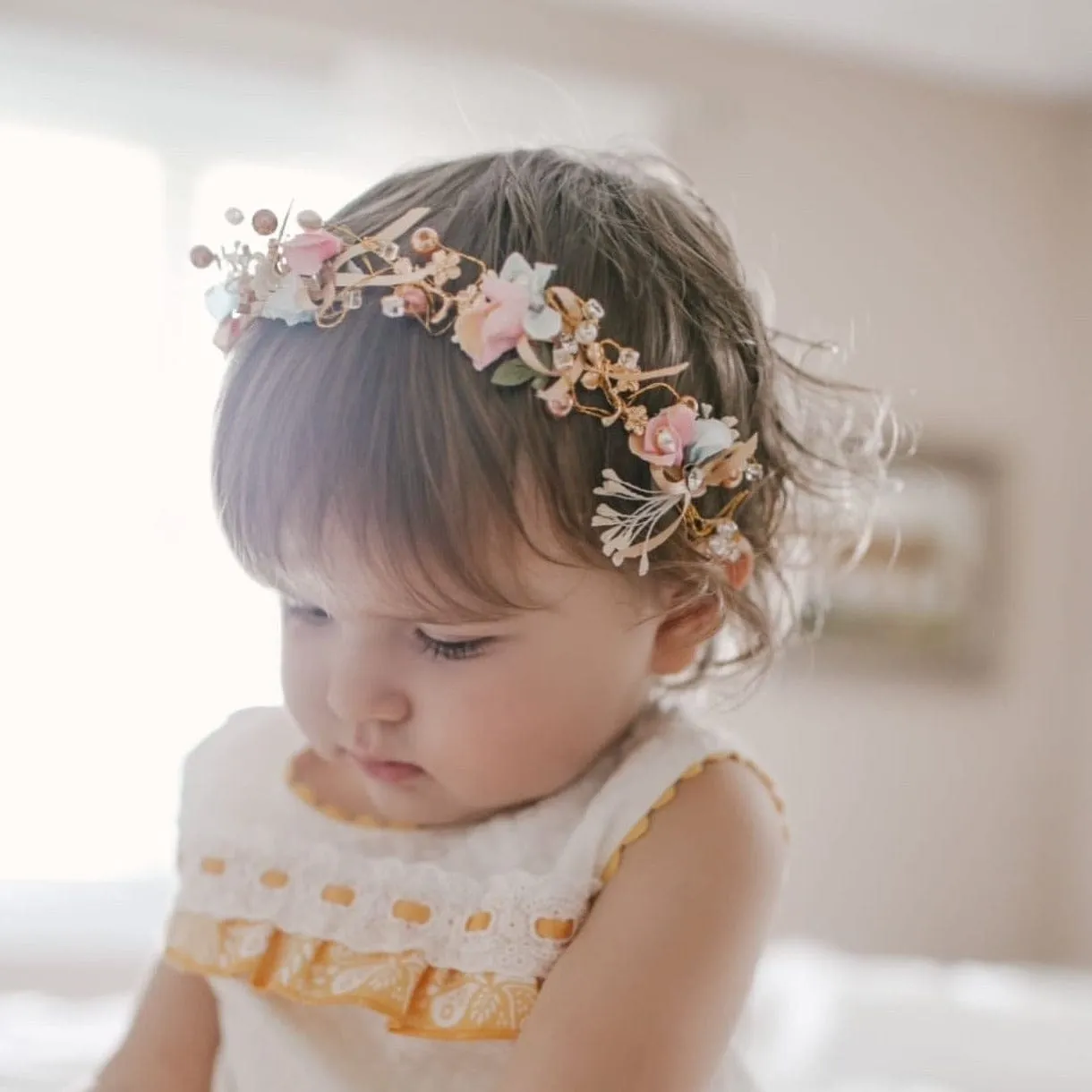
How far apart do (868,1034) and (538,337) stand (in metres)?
1.01

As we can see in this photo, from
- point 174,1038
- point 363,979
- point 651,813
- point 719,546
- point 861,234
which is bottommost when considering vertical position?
point 174,1038

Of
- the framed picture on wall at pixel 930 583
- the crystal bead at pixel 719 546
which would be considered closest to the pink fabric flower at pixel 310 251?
the crystal bead at pixel 719 546

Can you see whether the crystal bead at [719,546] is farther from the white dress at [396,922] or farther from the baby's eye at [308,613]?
the baby's eye at [308,613]

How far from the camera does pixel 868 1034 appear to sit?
1.40 meters

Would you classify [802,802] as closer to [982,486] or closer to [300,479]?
[982,486]

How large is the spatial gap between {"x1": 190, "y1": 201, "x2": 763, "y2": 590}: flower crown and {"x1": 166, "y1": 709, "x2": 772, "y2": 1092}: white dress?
157 millimetres

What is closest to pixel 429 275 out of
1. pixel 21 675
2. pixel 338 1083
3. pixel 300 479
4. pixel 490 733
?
pixel 300 479

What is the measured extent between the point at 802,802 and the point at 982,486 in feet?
2.83

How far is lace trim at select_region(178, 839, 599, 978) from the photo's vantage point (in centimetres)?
75

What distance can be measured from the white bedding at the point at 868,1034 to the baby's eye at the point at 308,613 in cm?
53

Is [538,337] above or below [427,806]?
above

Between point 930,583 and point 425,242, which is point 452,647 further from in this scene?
point 930,583

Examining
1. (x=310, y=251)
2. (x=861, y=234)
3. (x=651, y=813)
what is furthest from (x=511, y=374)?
(x=861, y=234)

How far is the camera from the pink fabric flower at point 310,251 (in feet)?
2.36
